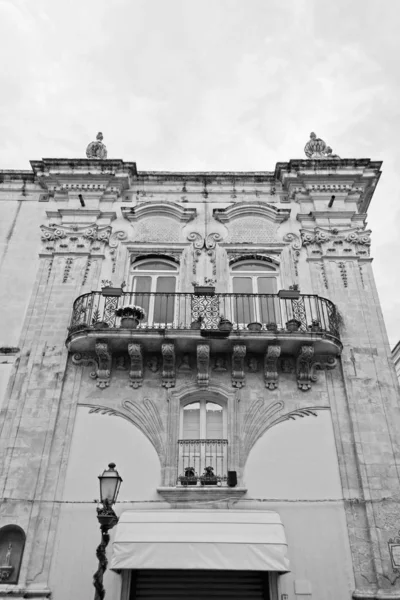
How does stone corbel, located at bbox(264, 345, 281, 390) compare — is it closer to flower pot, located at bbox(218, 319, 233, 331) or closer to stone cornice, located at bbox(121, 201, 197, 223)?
flower pot, located at bbox(218, 319, 233, 331)

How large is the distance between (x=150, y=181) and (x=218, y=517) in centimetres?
904

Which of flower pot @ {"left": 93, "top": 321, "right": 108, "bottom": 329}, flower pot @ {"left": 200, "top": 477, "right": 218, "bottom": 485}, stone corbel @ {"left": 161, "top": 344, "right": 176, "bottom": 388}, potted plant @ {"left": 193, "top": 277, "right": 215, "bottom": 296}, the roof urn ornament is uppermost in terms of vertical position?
the roof urn ornament

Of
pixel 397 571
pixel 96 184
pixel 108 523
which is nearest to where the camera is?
pixel 108 523

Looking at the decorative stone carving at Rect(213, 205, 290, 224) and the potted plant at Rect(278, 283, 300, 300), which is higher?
the decorative stone carving at Rect(213, 205, 290, 224)

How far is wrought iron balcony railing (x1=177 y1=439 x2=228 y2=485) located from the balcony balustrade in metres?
1.93

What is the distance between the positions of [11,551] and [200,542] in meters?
3.48

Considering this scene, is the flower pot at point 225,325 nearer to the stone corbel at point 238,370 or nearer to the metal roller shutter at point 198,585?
the stone corbel at point 238,370

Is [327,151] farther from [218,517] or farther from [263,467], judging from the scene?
[218,517]

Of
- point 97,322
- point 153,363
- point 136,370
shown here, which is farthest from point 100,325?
point 153,363

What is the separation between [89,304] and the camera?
410 inches

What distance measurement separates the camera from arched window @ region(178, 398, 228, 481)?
8.88 m

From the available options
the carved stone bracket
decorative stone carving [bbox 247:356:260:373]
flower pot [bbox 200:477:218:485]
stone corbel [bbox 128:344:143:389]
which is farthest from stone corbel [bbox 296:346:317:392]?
stone corbel [bbox 128:344:143:389]

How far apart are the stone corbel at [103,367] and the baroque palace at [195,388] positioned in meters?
0.07

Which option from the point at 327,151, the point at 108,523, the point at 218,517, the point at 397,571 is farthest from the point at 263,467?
the point at 327,151
